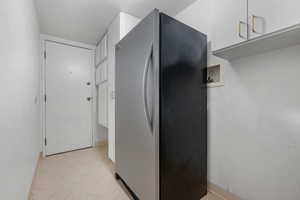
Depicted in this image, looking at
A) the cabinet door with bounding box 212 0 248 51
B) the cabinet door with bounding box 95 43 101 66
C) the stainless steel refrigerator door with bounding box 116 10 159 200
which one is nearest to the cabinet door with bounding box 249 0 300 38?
the cabinet door with bounding box 212 0 248 51

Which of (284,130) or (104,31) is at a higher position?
(104,31)

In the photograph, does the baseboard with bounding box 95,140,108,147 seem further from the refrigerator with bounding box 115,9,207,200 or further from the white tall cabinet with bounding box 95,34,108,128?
the refrigerator with bounding box 115,9,207,200

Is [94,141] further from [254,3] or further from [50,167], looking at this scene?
[254,3]

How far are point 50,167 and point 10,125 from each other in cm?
153

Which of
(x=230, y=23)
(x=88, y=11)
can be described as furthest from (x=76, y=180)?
(x=230, y=23)

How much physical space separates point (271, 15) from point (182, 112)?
0.87m

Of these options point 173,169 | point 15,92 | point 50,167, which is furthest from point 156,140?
point 50,167

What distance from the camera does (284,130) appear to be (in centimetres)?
101

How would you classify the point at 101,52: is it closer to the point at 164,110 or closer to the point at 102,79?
the point at 102,79

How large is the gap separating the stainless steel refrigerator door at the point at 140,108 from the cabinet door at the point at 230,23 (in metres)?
0.57

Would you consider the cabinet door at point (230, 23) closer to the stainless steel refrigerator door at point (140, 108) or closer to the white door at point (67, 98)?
the stainless steel refrigerator door at point (140, 108)

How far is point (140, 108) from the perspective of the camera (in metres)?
1.21

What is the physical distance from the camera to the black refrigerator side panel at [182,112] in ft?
3.39

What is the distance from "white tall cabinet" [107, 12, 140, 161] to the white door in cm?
91
